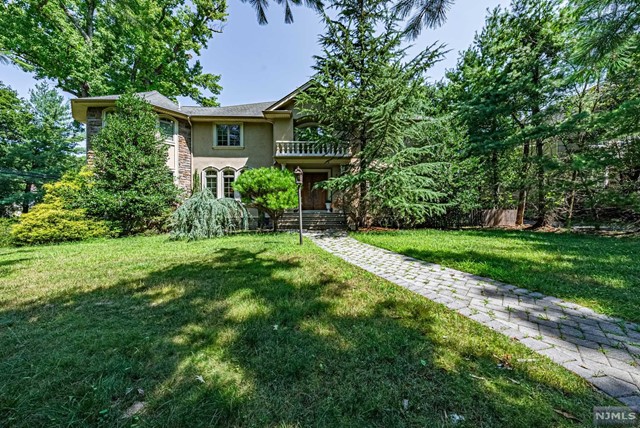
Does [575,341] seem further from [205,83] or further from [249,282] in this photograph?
[205,83]

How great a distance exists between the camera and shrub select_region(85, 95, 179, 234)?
998cm

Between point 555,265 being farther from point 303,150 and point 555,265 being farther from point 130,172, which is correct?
point 130,172

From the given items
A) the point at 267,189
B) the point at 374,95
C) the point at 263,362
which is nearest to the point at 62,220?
the point at 267,189

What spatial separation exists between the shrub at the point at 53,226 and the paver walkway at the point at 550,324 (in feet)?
35.1

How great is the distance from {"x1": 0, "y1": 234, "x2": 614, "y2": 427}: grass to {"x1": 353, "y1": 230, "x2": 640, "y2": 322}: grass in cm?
206

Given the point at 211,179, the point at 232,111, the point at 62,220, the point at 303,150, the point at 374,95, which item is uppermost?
the point at 232,111

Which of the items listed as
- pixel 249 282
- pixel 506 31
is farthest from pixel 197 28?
pixel 249 282

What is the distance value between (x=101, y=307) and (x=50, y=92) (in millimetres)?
27477

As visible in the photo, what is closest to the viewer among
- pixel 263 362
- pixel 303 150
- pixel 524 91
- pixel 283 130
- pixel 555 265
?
pixel 263 362

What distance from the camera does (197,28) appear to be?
19.4m

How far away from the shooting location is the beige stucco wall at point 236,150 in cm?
1446

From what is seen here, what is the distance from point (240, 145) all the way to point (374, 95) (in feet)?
28.7

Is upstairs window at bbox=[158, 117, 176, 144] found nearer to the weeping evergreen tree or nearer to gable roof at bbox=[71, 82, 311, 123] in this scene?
gable roof at bbox=[71, 82, 311, 123]

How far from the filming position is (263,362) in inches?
82.5
